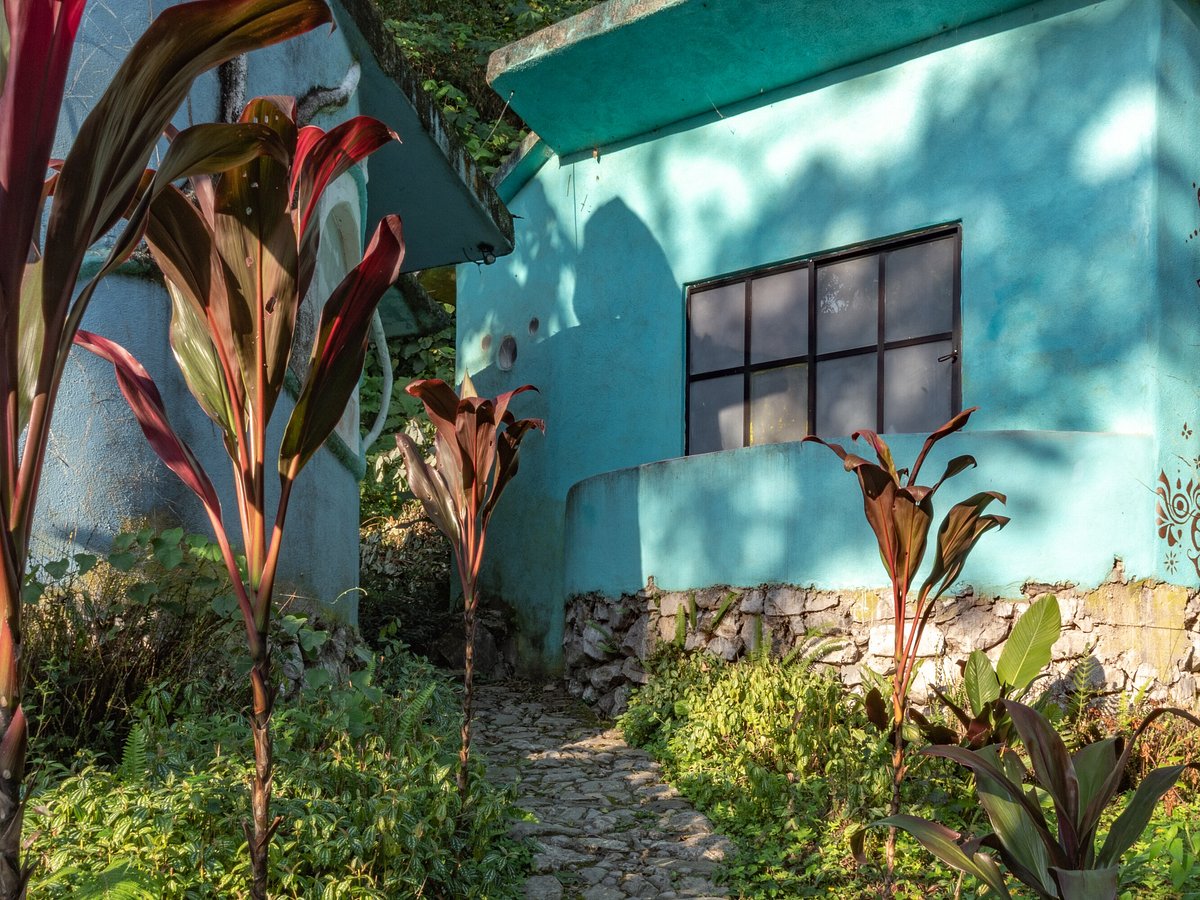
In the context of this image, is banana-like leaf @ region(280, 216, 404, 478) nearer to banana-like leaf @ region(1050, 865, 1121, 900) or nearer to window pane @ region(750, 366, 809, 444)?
banana-like leaf @ region(1050, 865, 1121, 900)

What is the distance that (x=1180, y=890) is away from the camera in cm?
348

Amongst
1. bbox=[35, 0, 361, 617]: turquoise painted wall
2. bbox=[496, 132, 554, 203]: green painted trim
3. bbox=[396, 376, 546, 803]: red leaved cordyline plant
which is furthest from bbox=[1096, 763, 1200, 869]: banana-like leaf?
bbox=[496, 132, 554, 203]: green painted trim

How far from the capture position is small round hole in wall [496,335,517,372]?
356 inches

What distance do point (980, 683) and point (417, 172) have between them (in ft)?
16.9

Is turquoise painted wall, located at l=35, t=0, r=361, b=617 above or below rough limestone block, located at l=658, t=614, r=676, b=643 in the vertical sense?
above

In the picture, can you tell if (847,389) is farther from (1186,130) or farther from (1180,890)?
(1180,890)

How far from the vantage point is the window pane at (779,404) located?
709 centimetres

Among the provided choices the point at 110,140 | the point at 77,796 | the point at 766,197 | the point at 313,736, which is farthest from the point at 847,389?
the point at 110,140

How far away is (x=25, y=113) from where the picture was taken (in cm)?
137

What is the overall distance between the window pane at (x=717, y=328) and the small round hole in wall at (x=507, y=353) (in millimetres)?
1954

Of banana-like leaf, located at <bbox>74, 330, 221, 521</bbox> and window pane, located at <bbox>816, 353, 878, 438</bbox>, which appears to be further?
window pane, located at <bbox>816, 353, 878, 438</bbox>

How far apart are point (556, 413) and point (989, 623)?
4.19 metres

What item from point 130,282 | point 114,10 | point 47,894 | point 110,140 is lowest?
point 47,894

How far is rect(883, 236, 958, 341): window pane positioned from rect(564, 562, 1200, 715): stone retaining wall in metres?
1.91
